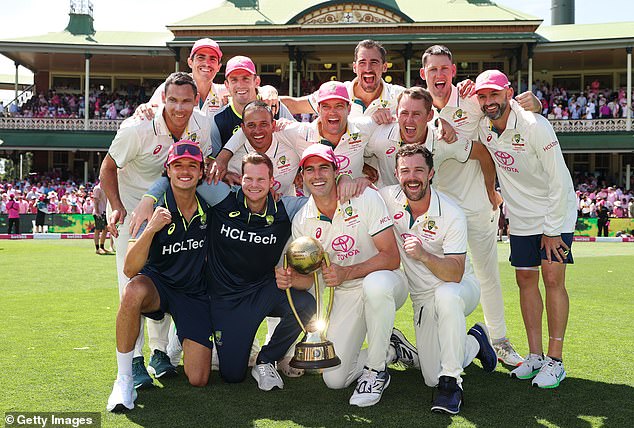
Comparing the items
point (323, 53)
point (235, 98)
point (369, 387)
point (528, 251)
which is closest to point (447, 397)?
point (369, 387)

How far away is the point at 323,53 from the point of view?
36.3 meters

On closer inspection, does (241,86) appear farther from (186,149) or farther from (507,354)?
(507,354)

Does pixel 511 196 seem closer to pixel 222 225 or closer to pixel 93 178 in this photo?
pixel 222 225

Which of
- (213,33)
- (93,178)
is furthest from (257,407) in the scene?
(93,178)

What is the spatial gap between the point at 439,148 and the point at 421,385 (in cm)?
207

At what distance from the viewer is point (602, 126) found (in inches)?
1304

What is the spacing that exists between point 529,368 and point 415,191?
1.87 metres

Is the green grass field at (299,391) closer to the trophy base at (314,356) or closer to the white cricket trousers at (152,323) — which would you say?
the trophy base at (314,356)

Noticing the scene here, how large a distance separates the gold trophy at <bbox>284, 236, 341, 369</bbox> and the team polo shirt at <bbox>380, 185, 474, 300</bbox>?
2.43ft

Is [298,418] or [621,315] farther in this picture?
[621,315]

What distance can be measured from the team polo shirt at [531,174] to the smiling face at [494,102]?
13 centimetres

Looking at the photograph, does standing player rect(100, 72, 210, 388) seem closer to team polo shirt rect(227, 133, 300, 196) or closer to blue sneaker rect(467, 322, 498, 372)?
team polo shirt rect(227, 133, 300, 196)

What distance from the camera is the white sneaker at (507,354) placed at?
19.6ft

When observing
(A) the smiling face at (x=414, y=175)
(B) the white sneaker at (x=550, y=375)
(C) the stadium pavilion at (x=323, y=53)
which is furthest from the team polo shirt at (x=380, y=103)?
(C) the stadium pavilion at (x=323, y=53)
